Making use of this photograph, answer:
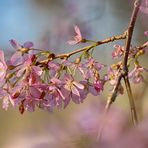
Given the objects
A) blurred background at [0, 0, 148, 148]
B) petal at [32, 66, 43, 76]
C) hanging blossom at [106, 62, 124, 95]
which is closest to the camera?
blurred background at [0, 0, 148, 148]

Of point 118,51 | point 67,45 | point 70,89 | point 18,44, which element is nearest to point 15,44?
point 18,44

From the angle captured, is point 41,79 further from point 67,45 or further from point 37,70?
point 67,45

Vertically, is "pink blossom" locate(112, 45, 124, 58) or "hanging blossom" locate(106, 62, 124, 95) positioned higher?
"pink blossom" locate(112, 45, 124, 58)

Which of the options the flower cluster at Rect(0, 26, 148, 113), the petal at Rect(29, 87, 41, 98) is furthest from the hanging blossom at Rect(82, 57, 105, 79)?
the petal at Rect(29, 87, 41, 98)

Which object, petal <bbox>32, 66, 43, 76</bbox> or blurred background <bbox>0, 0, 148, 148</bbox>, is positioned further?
petal <bbox>32, 66, 43, 76</bbox>

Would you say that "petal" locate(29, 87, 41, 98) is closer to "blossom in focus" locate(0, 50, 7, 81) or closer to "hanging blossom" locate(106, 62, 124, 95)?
"blossom in focus" locate(0, 50, 7, 81)

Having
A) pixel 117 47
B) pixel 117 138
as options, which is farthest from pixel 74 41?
pixel 117 138

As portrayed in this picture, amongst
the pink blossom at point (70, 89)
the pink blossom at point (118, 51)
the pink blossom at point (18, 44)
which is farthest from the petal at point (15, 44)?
the pink blossom at point (118, 51)

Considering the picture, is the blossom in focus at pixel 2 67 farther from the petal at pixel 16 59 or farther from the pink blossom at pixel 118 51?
the pink blossom at pixel 118 51

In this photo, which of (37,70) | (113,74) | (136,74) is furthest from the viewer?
(136,74)
